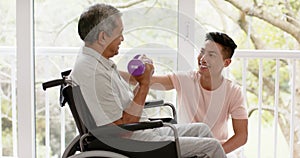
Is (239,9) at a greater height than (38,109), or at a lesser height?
greater

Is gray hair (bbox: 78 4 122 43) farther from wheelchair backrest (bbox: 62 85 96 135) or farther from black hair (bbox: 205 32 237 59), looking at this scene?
black hair (bbox: 205 32 237 59)

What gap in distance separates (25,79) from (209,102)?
1253mm

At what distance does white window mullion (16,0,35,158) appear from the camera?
332 centimetres

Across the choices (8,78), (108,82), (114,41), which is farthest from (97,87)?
(8,78)

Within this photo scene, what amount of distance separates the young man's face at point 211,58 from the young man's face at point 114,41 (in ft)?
1.98

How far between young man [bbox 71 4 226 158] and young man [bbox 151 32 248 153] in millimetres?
507

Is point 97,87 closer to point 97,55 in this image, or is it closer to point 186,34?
point 97,55

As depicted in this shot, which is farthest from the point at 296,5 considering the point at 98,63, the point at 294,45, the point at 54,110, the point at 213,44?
the point at 98,63

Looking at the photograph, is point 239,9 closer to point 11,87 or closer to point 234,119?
point 234,119

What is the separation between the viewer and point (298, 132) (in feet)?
14.7

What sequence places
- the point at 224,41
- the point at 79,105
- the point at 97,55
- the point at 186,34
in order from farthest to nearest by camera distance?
the point at 186,34
the point at 224,41
the point at 97,55
the point at 79,105

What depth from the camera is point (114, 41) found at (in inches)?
102

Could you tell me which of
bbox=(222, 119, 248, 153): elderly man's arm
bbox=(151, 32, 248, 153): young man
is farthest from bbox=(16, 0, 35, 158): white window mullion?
bbox=(222, 119, 248, 153): elderly man's arm

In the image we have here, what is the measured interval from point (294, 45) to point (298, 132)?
0.81 meters
